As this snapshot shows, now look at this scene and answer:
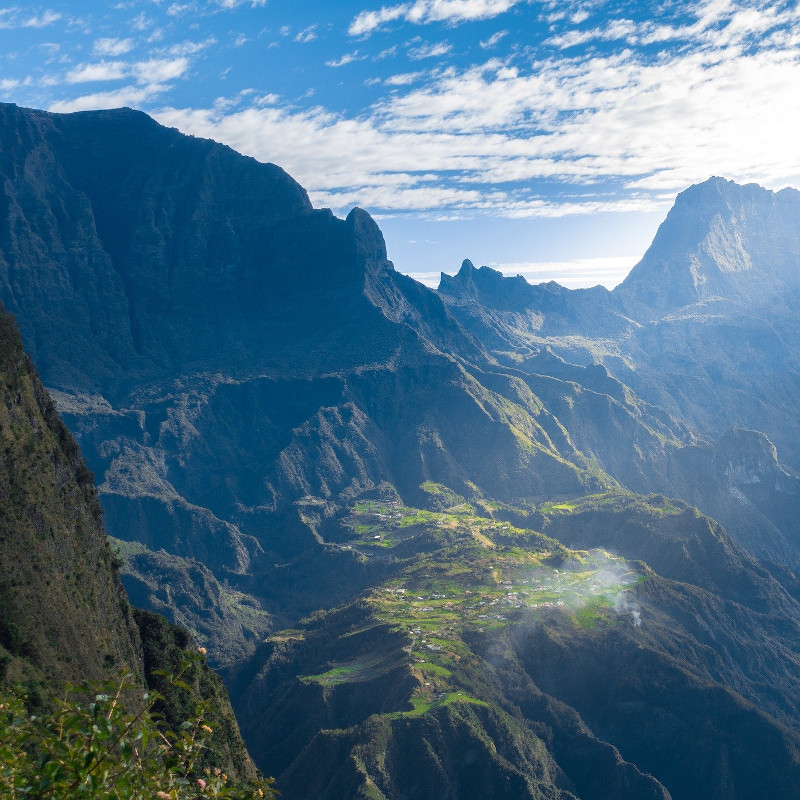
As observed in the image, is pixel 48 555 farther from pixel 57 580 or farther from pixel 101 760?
pixel 101 760

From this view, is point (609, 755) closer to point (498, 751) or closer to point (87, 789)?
point (498, 751)

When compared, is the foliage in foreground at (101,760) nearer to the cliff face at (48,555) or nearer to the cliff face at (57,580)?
the cliff face at (57,580)

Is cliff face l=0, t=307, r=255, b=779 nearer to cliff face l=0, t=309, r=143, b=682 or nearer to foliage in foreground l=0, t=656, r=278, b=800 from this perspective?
cliff face l=0, t=309, r=143, b=682

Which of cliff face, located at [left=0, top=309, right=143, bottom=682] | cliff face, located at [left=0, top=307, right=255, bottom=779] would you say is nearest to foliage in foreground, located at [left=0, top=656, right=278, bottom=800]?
cliff face, located at [left=0, top=307, right=255, bottom=779]

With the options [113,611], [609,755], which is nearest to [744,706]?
[609,755]

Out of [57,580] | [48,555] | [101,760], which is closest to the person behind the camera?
[101,760]

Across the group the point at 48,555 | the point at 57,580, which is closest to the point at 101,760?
the point at 57,580

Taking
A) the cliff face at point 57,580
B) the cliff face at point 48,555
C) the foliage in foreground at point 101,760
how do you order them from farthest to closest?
the cliff face at point 48,555
the cliff face at point 57,580
the foliage in foreground at point 101,760

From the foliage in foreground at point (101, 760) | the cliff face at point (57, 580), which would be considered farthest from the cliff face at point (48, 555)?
the foliage in foreground at point (101, 760)

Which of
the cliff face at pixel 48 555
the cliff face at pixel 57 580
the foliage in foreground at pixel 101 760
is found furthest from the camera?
the cliff face at pixel 48 555
